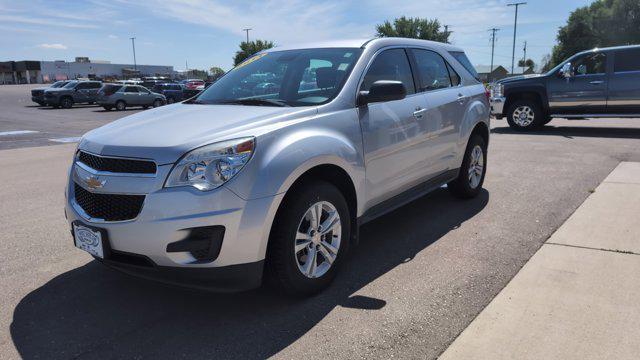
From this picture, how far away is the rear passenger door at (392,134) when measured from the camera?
3.78m

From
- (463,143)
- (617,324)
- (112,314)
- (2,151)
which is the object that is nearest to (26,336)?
(112,314)

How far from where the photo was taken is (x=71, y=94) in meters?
30.7

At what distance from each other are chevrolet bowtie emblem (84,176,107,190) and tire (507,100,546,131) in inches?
467

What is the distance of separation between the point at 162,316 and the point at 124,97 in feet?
92.2

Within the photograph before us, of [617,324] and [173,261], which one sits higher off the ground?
[173,261]

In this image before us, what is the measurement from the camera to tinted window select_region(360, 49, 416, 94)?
4.02m

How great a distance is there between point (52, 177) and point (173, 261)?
19.5 ft

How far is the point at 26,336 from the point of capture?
2957 millimetres

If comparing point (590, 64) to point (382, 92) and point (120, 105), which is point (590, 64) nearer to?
point (382, 92)

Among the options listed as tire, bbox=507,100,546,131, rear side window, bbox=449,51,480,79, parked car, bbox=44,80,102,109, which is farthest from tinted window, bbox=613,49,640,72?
parked car, bbox=44,80,102,109

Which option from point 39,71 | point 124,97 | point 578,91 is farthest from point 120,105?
point 39,71

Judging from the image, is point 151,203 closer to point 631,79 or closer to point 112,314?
point 112,314

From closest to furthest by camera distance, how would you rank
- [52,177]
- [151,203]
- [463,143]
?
[151,203] → [463,143] → [52,177]

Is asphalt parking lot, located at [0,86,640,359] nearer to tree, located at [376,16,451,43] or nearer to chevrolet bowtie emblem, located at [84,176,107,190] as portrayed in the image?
chevrolet bowtie emblem, located at [84,176,107,190]
